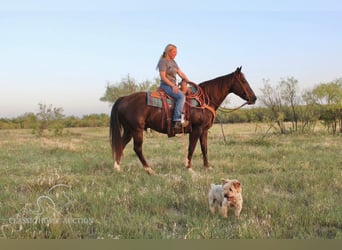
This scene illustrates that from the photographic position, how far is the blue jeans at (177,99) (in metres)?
6.29

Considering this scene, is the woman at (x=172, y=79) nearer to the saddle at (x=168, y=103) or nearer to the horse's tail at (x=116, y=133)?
the saddle at (x=168, y=103)

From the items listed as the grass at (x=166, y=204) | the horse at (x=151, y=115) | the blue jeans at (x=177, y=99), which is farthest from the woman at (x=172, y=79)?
the grass at (x=166, y=204)

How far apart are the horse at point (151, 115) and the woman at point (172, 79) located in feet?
1.24

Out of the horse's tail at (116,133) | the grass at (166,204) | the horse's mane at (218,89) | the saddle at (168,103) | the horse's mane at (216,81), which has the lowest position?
the grass at (166,204)

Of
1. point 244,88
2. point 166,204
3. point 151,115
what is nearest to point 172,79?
point 151,115

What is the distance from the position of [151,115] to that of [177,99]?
671 mm

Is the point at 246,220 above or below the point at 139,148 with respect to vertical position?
below

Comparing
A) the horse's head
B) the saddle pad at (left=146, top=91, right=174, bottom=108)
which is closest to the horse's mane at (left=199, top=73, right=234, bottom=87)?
the horse's head

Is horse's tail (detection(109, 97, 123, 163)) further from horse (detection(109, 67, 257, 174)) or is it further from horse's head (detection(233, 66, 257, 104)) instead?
horse's head (detection(233, 66, 257, 104))

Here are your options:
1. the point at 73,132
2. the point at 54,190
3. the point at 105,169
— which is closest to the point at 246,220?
the point at 54,190

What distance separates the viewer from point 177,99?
6332 millimetres

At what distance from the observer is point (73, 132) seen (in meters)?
13.7

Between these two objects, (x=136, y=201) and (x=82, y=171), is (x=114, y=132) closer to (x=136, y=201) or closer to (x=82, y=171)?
(x=82, y=171)

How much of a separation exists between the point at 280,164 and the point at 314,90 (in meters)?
10.2
